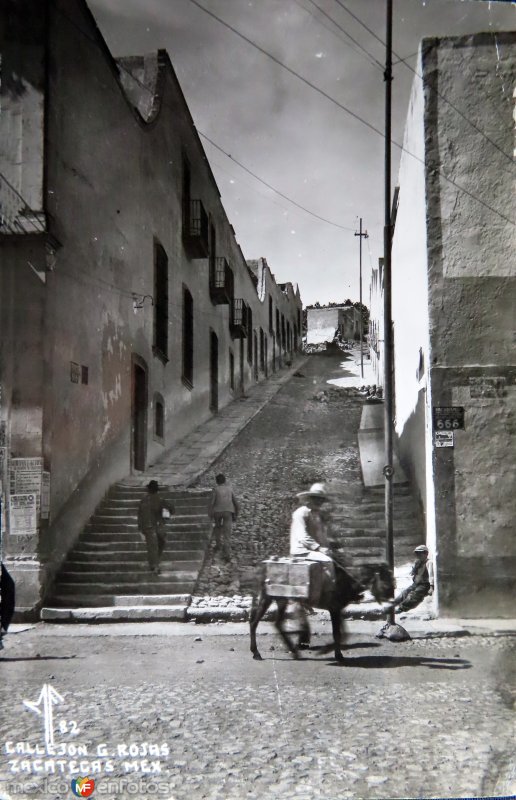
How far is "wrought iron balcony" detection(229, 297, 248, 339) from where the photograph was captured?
877 centimetres

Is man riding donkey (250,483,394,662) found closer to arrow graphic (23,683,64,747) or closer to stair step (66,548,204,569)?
stair step (66,548,204,569)

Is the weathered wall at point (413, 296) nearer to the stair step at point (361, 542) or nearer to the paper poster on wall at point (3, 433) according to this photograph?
the stair step at point (361, 542)

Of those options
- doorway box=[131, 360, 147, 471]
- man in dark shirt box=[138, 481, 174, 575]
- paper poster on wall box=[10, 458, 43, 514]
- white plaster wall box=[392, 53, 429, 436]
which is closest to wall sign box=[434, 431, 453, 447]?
white plaster wall box=[392, 53, 429, 436]

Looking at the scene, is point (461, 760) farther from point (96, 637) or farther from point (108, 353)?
point (108, 353)

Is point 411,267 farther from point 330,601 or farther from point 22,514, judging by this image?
point 22,514

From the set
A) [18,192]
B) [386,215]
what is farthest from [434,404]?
[18,192]

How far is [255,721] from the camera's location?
12.6 ft

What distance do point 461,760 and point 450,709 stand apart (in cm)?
74

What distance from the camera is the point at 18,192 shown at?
20.5 feet

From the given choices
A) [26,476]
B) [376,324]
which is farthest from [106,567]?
[376,324]

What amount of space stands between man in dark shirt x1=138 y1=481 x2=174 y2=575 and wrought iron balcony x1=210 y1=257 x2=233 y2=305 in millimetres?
3169

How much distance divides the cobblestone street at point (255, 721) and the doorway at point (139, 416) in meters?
2.35

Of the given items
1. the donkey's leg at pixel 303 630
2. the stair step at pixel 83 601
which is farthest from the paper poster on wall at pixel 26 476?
the donkey's leg at pixel 303 630

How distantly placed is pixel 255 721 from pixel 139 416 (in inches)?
190
